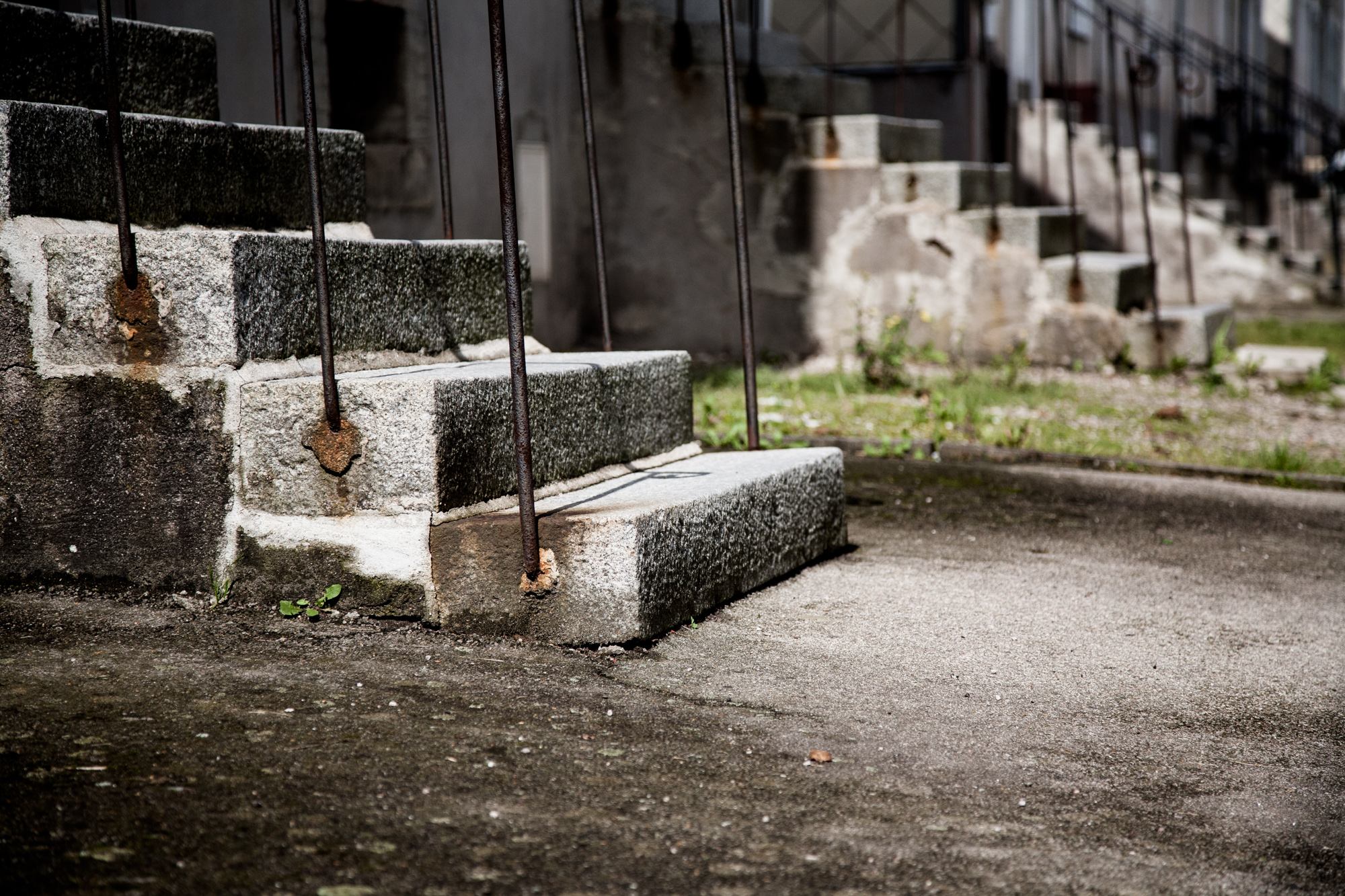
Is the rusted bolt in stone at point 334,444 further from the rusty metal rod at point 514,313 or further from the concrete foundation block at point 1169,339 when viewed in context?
the concrete foundation block at point 1169,339

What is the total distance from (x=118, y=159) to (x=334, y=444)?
0.72 m

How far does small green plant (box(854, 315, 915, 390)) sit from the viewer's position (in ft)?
21.3

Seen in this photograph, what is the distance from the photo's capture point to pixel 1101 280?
725 cm

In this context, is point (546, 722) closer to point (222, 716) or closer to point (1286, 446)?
point (222, 716)

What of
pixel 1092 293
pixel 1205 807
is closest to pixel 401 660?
pixel 1205 807

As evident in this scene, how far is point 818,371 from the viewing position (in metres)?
7.36

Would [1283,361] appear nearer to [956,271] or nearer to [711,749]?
[956,271]

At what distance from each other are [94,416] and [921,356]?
5488mm

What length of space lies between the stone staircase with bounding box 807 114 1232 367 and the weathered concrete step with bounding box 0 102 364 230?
14.5 ft

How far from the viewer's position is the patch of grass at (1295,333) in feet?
29.3

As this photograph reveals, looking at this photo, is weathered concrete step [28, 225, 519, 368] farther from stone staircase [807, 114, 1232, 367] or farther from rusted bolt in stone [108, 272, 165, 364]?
stone staircase [807, 114, 1232, 367]

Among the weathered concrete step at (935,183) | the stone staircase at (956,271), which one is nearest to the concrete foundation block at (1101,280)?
the stone staircase at (956,271)

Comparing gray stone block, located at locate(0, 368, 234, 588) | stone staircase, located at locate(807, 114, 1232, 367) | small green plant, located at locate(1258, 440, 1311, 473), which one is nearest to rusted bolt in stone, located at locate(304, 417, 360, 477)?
gray stone block, located at locate(0, 368, 234, 588)

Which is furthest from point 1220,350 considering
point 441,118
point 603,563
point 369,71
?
point 603,563
